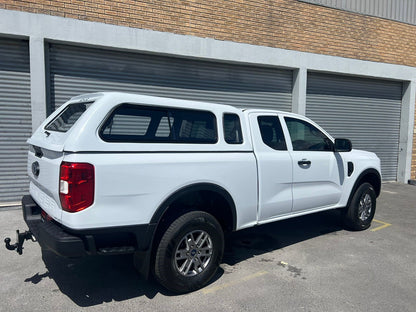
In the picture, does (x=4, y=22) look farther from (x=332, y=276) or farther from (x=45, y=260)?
(x=332, y=276)

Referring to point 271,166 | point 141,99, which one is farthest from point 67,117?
point 271,166

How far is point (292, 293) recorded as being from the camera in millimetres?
3467

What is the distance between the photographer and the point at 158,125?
339 centimetres

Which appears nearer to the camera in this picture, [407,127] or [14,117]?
[14,117]

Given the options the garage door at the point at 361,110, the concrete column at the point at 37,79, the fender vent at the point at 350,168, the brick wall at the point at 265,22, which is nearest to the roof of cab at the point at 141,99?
the fender vent at the point at 350,168

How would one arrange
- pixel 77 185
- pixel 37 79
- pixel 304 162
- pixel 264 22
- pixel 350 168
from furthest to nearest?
1. pixel 264 22
2. pixel 37 79
3. pixel 350 168
4. pixel 304 162
5. pixel 77 185

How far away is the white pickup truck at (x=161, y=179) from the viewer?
2.81 meters

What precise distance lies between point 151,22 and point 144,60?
2.75 ft

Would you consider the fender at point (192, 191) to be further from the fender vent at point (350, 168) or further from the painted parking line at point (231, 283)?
the fender vent at point (350, 168)

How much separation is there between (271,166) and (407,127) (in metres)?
9.03

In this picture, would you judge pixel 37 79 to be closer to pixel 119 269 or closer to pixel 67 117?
pixel 67 117

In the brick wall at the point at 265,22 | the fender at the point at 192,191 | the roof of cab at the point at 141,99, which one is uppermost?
the brick wall at the point at 265,22

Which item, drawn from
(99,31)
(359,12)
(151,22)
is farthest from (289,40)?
(99,31)

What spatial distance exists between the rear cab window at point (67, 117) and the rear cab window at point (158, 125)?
422mm
